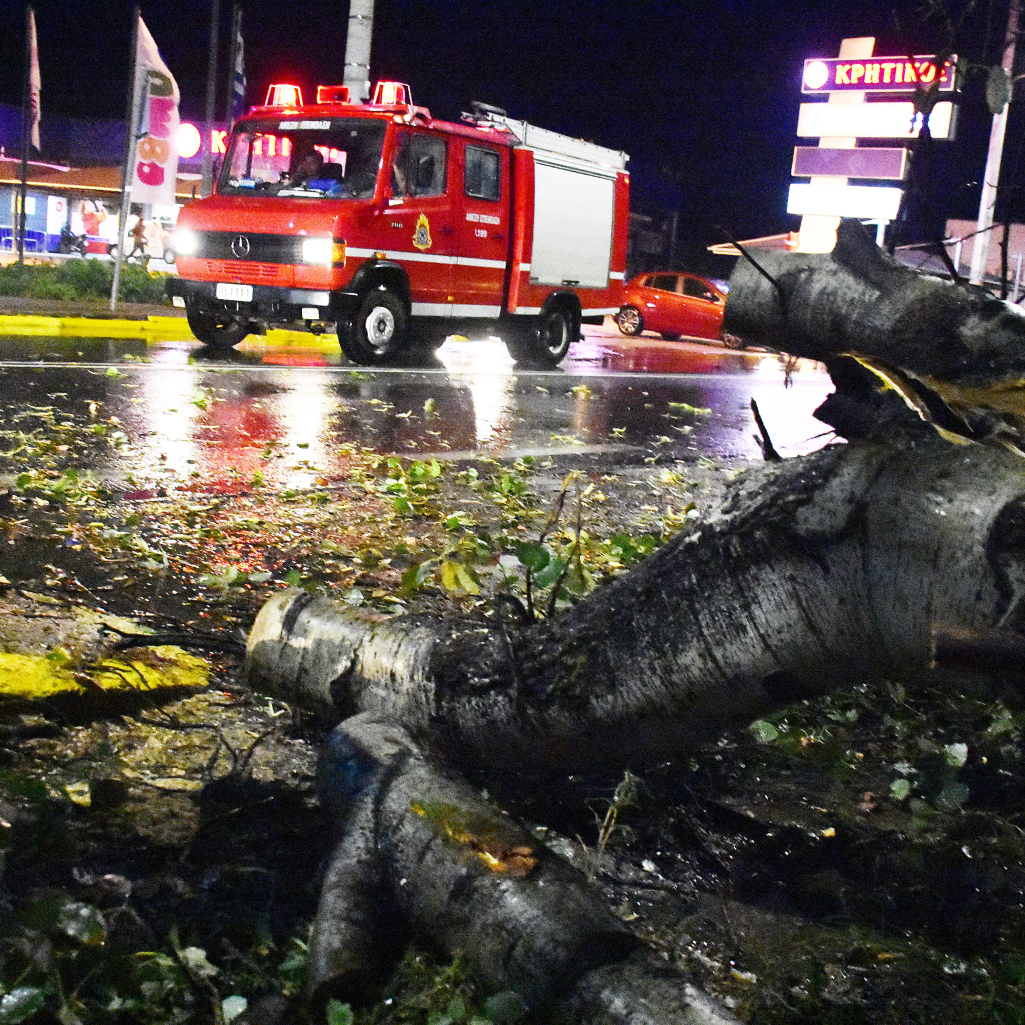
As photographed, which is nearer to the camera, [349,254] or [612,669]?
[612,669]

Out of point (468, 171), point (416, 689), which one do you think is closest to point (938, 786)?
point (416, 689)

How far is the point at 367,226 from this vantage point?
11352 mm

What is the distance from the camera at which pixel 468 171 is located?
12570 mm

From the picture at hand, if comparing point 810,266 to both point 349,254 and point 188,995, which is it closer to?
point 188,995

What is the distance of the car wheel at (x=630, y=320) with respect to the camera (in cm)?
2369

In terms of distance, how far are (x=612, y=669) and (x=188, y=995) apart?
1.04 meters

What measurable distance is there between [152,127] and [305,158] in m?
3.00

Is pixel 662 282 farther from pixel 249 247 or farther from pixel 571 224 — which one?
pixel 249 247

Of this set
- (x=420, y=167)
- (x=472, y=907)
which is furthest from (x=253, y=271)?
(x=472, y=907)

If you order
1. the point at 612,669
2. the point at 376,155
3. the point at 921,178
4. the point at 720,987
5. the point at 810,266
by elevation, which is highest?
the point at 376,155

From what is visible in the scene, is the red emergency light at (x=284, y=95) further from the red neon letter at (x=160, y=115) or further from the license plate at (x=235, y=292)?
the license plate at (x=235, y=292)

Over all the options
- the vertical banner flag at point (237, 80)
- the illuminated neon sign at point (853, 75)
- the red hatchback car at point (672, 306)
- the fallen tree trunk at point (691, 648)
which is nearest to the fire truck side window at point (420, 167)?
the vertical banner flag at point (237, 80)

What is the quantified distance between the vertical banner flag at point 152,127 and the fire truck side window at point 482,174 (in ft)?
12.3

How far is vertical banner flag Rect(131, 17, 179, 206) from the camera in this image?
13562 mm
